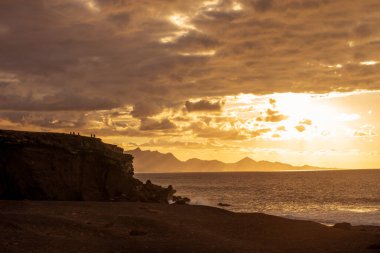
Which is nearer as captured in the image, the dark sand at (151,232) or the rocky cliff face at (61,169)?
the dark sand at (151,232)

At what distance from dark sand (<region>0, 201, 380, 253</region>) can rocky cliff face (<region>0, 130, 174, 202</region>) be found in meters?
8.22

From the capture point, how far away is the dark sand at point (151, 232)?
2975 cm

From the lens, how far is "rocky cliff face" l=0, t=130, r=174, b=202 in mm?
52594

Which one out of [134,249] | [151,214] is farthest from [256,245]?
[151,214]

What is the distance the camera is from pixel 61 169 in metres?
54.8

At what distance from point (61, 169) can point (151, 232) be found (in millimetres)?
23513

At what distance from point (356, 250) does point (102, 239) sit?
18175 mm

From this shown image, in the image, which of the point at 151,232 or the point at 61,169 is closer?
the point at 151,232

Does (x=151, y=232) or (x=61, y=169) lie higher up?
(x=61, y=169)

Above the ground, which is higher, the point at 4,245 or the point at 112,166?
the point at 112,166

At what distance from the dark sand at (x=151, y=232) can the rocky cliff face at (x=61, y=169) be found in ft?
27.0

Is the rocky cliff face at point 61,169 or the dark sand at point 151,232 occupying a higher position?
the rocky cliff face at point 61,169

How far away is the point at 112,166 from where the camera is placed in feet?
190

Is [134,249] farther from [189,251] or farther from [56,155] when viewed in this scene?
[56,155]
